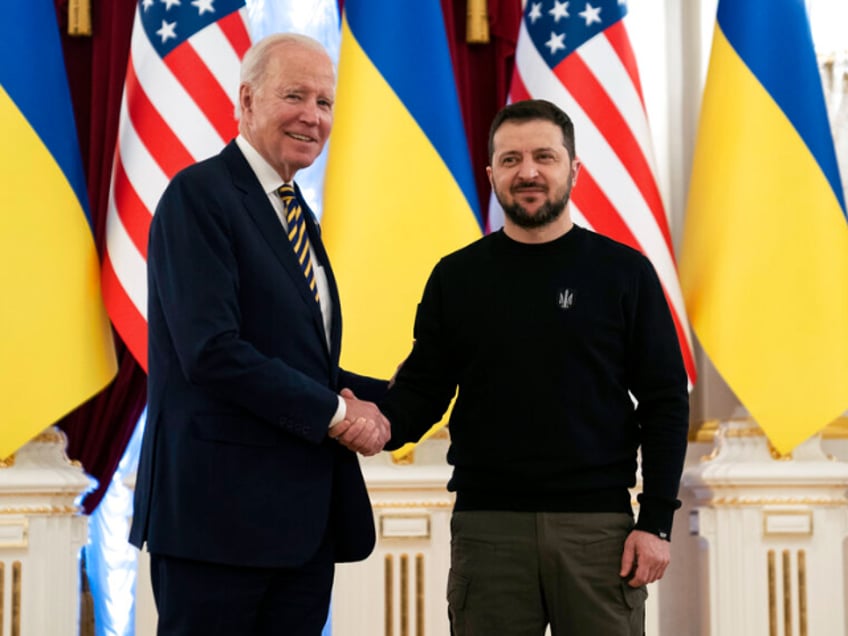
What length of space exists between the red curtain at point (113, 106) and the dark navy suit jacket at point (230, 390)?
1747 millimetres

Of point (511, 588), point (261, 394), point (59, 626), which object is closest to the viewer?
point (261, 394)

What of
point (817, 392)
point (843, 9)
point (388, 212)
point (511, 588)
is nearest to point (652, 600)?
point (817, 392)

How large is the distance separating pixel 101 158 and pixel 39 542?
4.19ft

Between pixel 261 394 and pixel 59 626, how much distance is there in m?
2.03

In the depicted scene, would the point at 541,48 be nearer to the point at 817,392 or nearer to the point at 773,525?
the point at 817,392

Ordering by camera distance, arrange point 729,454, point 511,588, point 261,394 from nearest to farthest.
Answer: point 261,394 → point 511,588 → point 729,454

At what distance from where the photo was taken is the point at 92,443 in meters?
3.77

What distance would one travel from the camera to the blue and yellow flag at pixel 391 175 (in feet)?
11.8

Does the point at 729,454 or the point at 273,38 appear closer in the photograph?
the point at 273,38

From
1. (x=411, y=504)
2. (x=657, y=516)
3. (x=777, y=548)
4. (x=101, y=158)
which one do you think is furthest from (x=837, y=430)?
(x=101, y=158)

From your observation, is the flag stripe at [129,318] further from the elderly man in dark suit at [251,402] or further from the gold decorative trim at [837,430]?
the gold decorative trim at [837,430]

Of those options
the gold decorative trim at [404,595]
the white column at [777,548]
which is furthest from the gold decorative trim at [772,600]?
the gold decorative trim at [404,595]

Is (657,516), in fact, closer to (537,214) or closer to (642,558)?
(642,558)

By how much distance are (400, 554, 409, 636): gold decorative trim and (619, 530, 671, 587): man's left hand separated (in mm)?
1714
